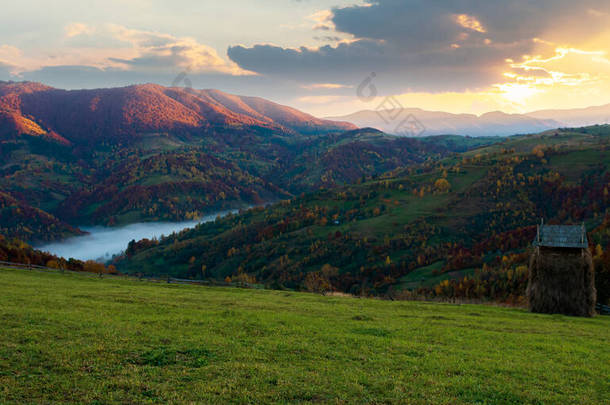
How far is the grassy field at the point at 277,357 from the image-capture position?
498 inches

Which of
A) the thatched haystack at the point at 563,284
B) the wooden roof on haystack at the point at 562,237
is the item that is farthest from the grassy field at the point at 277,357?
the wooden roof on haystack at the point at 562,237

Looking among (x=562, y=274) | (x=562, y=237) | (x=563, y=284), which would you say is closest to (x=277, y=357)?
(x=563, y=284)

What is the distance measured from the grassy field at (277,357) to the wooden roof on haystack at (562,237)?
11055 millimetres

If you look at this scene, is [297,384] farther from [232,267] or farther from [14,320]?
[232,267]

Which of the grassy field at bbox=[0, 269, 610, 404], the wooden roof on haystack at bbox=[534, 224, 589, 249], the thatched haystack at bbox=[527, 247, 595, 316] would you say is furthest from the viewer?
the wooden roof on haystack at bbox=[534, 224, 589, 249]

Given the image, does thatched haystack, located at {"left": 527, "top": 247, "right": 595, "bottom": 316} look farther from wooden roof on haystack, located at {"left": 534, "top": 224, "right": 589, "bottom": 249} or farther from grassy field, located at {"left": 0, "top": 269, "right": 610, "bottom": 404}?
grassy field, located at {"left": 0, "top": 269, "right": 610, "bottom": 404}

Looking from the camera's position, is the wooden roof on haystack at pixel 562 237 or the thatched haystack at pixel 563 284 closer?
the thatched haystack at pixel 563 284

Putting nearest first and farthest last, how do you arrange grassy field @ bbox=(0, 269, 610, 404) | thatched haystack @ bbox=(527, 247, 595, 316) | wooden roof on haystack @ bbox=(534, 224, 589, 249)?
grassy field @ bbox=(0, 269, 610, 404) → thatched haystack @ bbox=(527, 247, 595, 316) → wooden roof on haystack @ bbox=(534, 224, 589, 249)

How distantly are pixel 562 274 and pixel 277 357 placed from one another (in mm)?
33417

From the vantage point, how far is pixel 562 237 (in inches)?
1446

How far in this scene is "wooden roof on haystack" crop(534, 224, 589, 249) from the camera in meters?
35.9

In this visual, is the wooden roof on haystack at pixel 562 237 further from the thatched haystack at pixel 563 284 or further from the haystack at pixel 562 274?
the thatched haystack at pixel 563 284

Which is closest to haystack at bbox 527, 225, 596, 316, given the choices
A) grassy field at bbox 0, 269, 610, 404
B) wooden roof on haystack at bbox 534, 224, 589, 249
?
wooden roof on haystack at bbox 534, 224, 589, 249

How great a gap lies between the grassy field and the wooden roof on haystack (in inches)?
435
